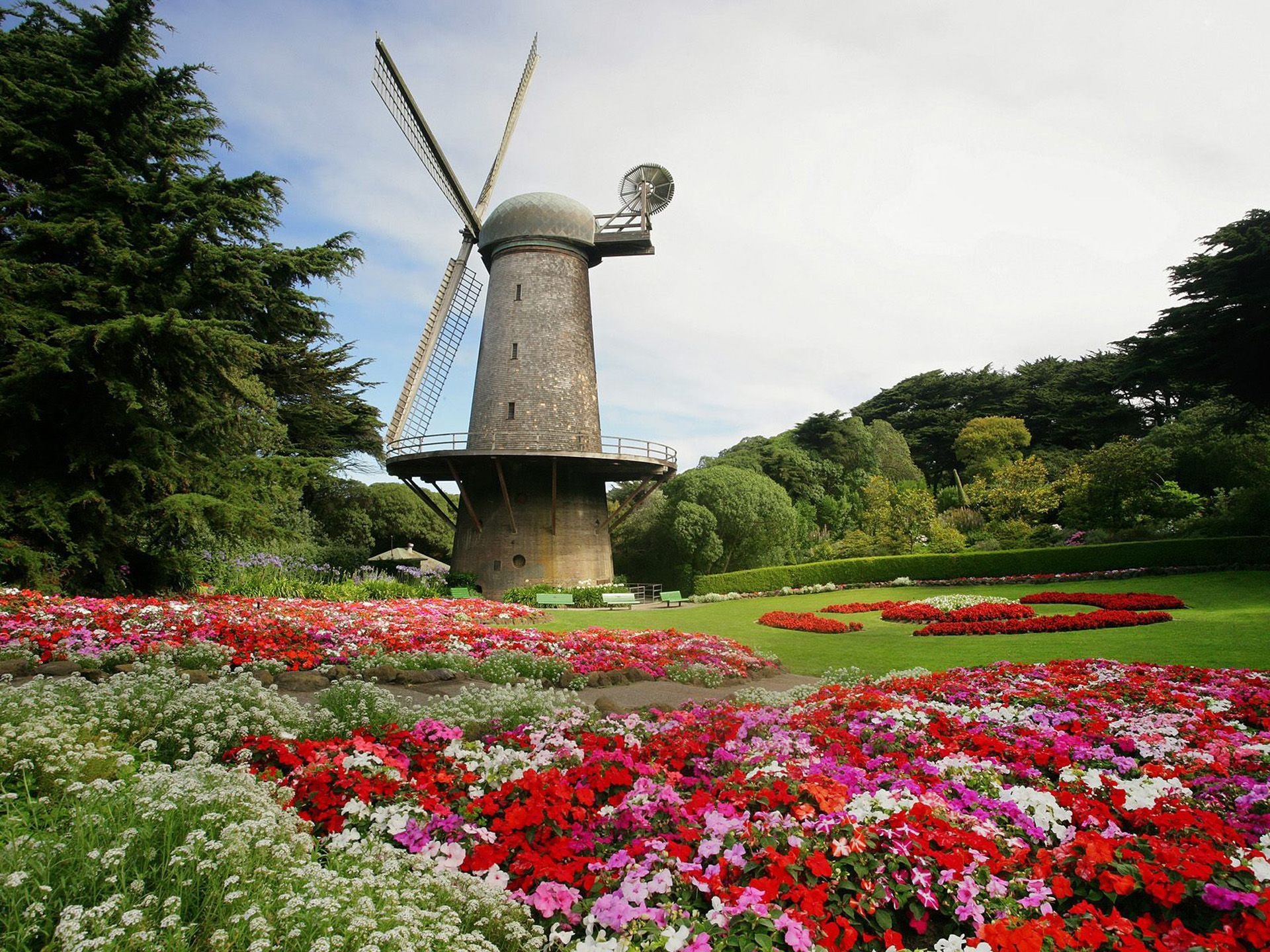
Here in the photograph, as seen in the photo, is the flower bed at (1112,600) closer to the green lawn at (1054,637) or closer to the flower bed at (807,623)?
the green lawn at (1054,637)

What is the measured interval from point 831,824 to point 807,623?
44.3ft

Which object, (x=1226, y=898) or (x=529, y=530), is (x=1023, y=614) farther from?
(x=529, y=530)

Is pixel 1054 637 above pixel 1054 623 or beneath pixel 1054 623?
beneath

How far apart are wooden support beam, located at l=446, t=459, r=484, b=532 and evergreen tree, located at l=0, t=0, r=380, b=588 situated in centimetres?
763

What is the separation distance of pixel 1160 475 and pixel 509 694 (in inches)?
1356

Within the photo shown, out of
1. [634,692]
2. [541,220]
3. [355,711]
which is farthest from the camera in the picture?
[541,220]

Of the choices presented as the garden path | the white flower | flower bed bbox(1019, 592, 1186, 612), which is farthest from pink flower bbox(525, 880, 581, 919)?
flower bed bbox(1019, 592, 1186, 612)

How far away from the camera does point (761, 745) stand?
14.8 ft

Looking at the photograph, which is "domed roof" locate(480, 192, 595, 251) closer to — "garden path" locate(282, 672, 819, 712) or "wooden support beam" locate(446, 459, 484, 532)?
"wooden support beam" locate(446, 459, 484, 532)

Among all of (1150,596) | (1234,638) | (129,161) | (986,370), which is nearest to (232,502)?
(129,161)

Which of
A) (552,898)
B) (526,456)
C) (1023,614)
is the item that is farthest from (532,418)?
(552,898)

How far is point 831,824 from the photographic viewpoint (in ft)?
10.5

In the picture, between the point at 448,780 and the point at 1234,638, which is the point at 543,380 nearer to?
the point at 1234,638

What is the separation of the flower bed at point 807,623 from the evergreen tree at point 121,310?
10208 millimetres
